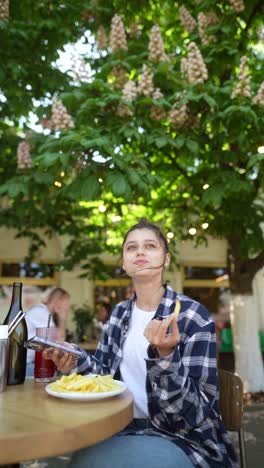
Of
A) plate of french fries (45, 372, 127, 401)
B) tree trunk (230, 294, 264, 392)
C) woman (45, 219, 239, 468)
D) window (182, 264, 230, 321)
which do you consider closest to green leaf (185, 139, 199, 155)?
woman (45, 219, 239, 468)

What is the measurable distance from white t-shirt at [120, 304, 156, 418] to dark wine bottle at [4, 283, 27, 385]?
1.42 ft

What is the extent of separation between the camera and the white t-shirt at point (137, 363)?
Answer: 167 centimetres

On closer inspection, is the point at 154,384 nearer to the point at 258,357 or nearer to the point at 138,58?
the point at 138,58

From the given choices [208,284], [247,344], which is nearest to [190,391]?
[247,344]

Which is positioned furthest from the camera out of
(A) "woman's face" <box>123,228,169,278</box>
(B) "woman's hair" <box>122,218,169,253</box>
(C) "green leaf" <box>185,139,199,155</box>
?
(C) "green leaf" <box>185,139,199,155</box>

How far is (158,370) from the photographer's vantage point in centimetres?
137

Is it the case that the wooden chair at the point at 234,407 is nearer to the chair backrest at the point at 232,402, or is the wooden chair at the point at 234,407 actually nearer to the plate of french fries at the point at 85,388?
the chair backrest at the point at 232,402

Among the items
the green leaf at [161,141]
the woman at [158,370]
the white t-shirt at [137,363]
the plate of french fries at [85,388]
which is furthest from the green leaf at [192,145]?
the plate of french fries at [85,388]

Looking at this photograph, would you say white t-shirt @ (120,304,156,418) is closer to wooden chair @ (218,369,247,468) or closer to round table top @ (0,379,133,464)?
round table top @ (0,379,133,464)

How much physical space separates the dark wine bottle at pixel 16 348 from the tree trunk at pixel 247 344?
500 cm

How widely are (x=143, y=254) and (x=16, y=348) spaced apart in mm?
722

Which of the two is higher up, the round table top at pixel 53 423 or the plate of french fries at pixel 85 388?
the plate of french fries at pixel 85 388

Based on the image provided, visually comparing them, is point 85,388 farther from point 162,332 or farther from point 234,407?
point 234,407

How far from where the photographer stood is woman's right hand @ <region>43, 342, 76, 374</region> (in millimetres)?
1593
